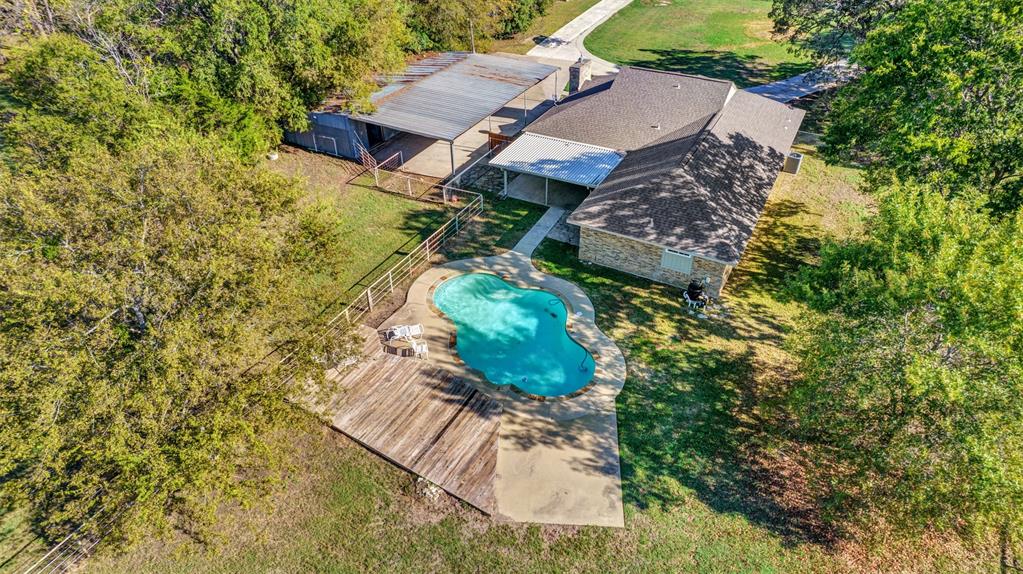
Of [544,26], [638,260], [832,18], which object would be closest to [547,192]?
[638,260]

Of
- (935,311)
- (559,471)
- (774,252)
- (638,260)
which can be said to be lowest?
(559,471)

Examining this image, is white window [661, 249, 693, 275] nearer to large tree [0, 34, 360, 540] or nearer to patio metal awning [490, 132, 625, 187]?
patio metal awning [490, 132, 625, 187]

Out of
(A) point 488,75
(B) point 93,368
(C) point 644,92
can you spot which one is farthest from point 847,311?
(A) point 488,75

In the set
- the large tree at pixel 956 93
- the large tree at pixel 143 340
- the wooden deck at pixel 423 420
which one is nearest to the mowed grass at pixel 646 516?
the wooden deck at pixel 423 420

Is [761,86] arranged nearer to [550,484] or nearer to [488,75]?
[488,75]

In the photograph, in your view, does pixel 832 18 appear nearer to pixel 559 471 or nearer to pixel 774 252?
pixel 774 252

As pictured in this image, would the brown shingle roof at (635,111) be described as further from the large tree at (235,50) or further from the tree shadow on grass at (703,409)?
the large tree at (235,50)

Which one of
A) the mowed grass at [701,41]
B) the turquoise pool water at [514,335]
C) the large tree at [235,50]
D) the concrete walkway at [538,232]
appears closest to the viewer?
the turquoise pool water at [514,335]
